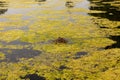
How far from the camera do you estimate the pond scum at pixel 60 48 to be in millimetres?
18016

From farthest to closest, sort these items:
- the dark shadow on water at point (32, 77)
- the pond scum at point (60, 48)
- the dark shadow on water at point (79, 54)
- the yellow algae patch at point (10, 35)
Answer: the yellow algae patch at point (10, 35)
the dark shadow on water at point (79, 54)
the pond scum at point (60, 48)
the dark shadow on water at point (32, 77)

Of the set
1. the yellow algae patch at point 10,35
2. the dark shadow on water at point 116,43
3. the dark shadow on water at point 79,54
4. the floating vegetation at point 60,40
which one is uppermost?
the floating vegetation at point 60,40

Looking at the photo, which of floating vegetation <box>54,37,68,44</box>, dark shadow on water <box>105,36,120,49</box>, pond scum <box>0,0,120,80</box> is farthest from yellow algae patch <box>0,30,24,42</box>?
dark shadow on water <box>105,36,120,49</box>

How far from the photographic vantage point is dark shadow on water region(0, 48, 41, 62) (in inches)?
830

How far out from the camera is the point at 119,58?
65.7 ft

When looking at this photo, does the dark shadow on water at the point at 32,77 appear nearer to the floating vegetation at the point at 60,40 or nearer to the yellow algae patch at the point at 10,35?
the floating vegetation at the point at 60,40

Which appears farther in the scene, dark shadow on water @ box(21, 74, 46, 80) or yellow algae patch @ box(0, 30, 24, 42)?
yellow algae patch @ box(0, 30, 24, 42)

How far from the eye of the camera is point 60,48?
22.9 metres

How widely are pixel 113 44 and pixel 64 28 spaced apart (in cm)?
Result: 819

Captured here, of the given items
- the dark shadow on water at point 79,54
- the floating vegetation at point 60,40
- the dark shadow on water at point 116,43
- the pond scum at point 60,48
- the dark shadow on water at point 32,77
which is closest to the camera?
the dark shadow on water at point 32,77

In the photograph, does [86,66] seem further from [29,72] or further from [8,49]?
[8,49]

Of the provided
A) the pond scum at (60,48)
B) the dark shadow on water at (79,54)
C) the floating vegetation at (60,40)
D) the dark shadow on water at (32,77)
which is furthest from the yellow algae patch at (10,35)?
the dark shadow on water at (32,77)

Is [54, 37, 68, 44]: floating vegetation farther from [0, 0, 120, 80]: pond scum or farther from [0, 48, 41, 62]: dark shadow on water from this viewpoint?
[0, 48, 41, 62]: dark shadow on water

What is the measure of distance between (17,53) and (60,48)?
12.8ft
